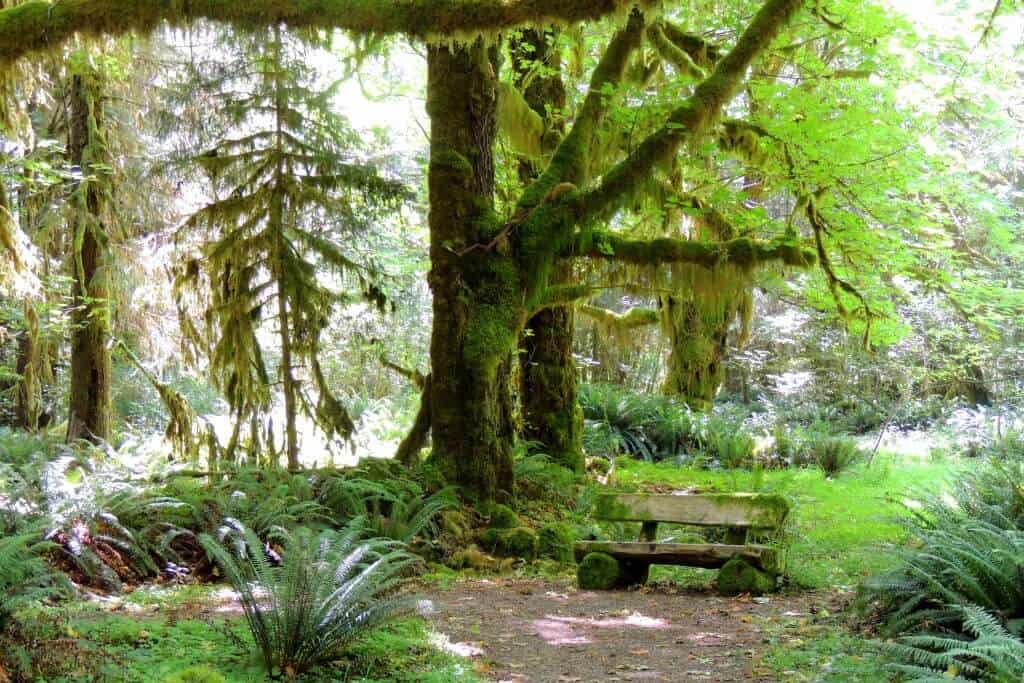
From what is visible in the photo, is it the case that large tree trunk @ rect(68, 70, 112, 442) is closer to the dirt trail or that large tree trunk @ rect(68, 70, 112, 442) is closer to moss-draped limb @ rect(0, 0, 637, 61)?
moss-draped limb @ rect(0, 0, 637, 61)

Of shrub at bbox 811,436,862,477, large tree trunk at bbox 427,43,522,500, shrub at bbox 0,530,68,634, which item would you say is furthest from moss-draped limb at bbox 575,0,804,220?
shrub at bbox 811,436,862,477

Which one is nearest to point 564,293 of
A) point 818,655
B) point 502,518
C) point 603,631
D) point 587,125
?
point 587,125

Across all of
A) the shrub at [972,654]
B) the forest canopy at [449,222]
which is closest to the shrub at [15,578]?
the forest canopy at [449,222]

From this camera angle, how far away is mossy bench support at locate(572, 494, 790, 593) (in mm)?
6984

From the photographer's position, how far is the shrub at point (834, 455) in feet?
47.7

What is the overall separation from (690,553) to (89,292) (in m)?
8.48

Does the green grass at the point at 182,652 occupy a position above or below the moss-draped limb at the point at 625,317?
below

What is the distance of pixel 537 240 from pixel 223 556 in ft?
17.7

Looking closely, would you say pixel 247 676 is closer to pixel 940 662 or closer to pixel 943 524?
pixel 940 662

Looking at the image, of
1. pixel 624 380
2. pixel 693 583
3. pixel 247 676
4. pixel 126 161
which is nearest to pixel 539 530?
pixel 693 583

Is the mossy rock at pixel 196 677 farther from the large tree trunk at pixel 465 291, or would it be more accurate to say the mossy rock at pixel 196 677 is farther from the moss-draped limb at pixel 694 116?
the moss-draped limb at pixel 694 116

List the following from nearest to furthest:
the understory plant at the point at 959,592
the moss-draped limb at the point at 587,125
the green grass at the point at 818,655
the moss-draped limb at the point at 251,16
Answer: the understory plant at the point at 959,592 < the green grass at the point at 818,655 < the moss-draped limb at the point at 251,16 < the moss-draped limb at the point at 587,125

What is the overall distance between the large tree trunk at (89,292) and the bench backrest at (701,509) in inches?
273

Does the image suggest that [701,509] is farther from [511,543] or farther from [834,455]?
[834,455]
